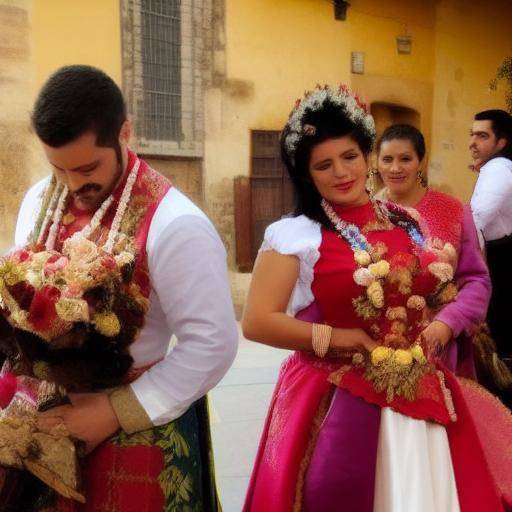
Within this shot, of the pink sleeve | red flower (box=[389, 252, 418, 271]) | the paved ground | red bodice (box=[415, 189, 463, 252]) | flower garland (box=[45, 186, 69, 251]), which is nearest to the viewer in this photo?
flower garland (box=[45, 186, 69, 251])

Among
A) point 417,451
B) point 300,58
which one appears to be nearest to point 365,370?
point 417,451

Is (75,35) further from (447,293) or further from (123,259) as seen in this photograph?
(123,259)

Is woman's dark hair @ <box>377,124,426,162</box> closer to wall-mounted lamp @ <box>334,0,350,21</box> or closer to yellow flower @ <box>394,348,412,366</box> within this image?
yellow flower @ <box>394,348,412,366</box>

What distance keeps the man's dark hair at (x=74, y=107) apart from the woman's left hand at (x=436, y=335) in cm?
144

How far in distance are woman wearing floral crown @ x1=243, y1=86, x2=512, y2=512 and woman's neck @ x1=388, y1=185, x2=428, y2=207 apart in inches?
29.8

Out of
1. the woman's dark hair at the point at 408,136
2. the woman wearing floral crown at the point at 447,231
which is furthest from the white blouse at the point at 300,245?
the woman's dark hair at the point at 408,136

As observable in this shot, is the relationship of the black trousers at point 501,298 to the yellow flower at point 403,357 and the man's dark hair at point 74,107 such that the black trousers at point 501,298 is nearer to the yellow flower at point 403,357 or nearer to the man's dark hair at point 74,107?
the yellow flower at point 403,357

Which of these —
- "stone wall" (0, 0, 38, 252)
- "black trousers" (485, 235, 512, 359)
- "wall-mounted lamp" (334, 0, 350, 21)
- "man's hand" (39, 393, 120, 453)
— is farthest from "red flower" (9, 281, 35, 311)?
"wall-mounted lamp" (334, 0, 350, 21)

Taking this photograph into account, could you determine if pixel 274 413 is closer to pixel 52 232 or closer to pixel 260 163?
pixel 52 232

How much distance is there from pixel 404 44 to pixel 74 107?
935 centimetres

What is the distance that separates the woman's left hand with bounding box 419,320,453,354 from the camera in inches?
97.0

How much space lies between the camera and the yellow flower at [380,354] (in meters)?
2.07

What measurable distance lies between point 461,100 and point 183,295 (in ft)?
33.0

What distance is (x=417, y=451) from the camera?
1993 mm
